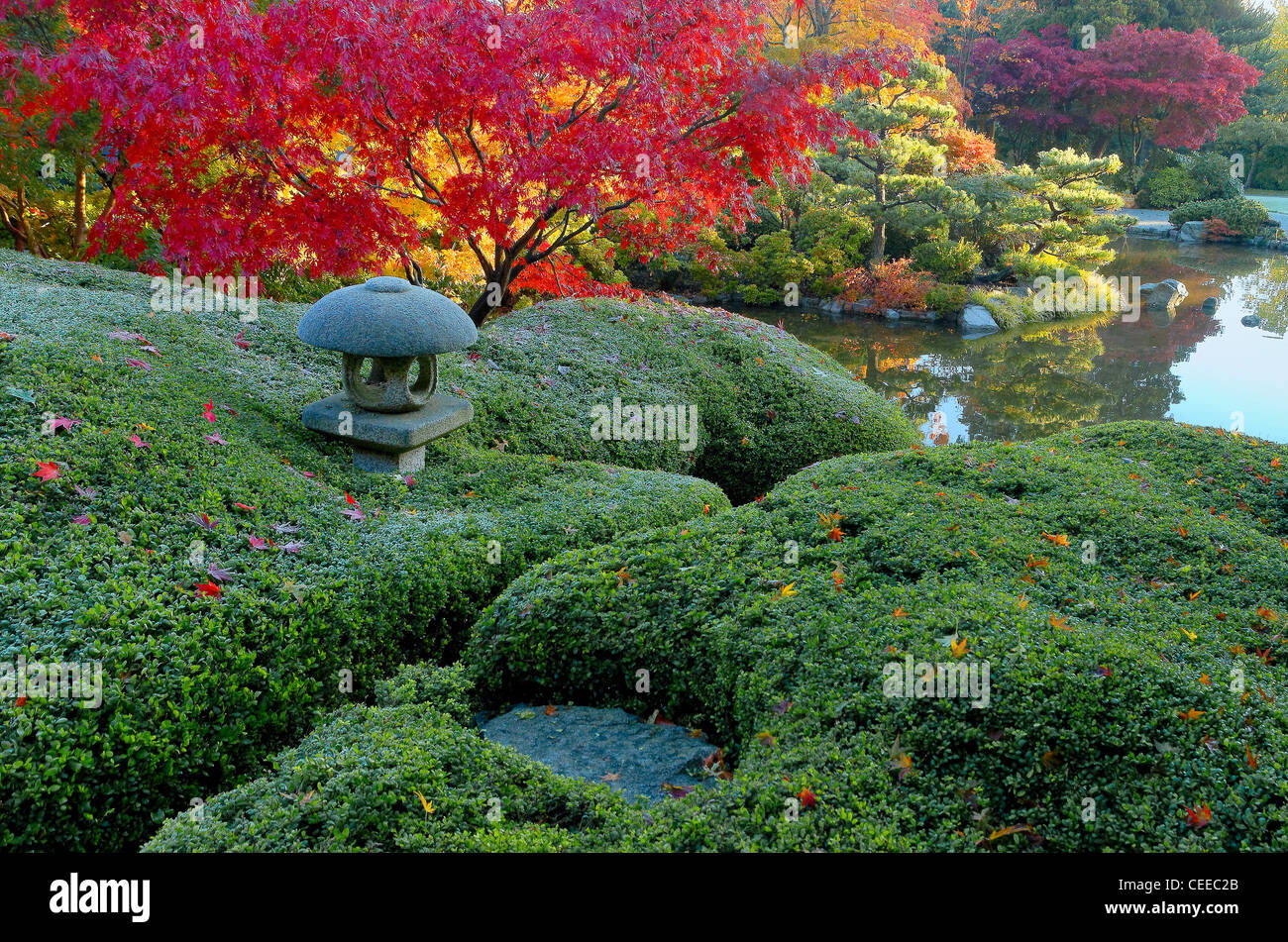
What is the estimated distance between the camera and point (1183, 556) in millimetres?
4500

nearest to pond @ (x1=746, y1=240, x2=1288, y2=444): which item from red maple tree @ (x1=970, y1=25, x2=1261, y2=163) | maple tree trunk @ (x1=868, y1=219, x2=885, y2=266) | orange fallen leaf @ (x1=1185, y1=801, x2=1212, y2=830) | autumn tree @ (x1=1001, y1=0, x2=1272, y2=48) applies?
maple tree trunk @ (x1=868, y1=219, x2=885, y2=266)

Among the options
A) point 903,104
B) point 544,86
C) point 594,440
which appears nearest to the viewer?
point 594,440

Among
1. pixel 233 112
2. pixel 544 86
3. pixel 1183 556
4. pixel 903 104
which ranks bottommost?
pixel 1183 556

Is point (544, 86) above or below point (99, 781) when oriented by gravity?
above

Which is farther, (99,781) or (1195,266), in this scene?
(1195,266)

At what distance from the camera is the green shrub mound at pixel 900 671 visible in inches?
109

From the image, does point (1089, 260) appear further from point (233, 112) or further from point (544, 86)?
point (233, 112)

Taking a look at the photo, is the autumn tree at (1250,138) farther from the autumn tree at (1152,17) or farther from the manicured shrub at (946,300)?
the manicured shrub at (946,300)

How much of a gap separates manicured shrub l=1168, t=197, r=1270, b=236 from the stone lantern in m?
27.4

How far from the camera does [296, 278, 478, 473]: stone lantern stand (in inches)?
215

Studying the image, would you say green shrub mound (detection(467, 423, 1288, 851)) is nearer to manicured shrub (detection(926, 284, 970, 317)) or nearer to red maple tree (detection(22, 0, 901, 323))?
red maple tree (detection(22, 0, 901, 323))

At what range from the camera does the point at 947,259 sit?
18797mm

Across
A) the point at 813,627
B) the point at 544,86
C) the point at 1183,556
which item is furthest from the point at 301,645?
the point at 544,86

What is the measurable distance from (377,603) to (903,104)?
17235mm
